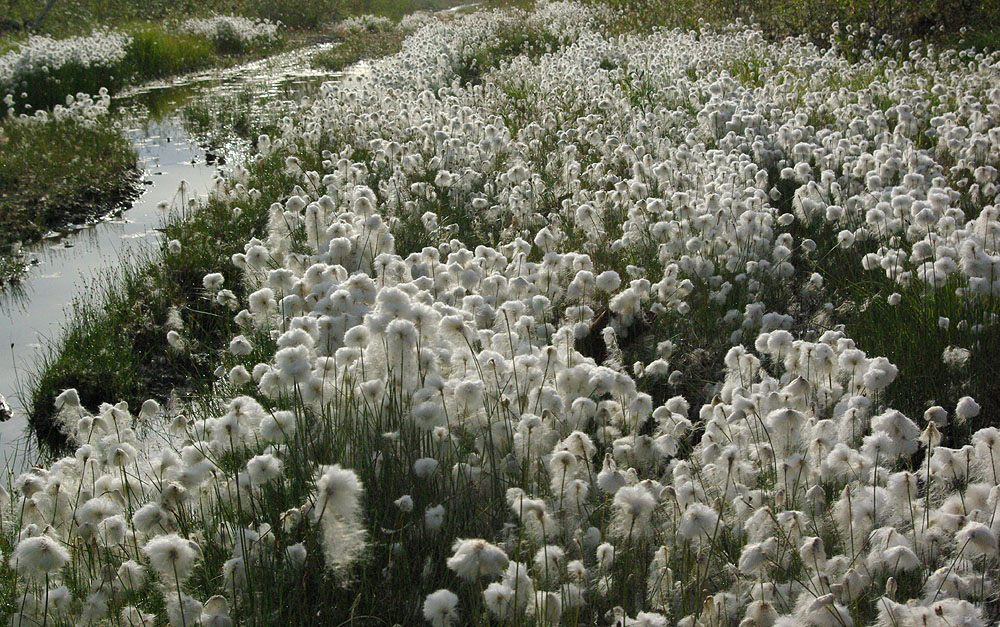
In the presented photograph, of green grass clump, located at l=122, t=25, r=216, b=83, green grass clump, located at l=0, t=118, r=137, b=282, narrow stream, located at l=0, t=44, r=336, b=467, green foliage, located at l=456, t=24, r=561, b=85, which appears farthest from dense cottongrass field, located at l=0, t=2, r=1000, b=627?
green grass clump, located at l=122, t=25, r=216, b=83

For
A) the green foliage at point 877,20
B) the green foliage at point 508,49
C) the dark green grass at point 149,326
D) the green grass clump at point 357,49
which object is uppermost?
the green grass clump at point 357,49

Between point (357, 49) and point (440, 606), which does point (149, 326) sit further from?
point (357, 49)

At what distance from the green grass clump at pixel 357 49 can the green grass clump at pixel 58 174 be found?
38.2 ft

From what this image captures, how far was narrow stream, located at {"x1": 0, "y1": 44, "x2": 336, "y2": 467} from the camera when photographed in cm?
586

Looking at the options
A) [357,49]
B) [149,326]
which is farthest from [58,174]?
[357,49]

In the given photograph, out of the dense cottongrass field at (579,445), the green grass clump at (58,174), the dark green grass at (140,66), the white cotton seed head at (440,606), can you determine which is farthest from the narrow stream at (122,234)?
the white cotton seed head at (440,606)

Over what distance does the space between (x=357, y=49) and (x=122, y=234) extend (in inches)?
757

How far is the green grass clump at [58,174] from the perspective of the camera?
8.59 meters

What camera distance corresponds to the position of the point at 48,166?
980 cm

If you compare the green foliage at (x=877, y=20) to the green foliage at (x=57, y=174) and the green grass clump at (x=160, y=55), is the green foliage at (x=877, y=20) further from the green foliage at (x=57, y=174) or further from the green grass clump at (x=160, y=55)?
the green grass clump at (x=160, y=55)

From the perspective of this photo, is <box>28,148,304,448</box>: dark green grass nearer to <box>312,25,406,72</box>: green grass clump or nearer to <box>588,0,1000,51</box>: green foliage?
<box>588,0,1000,51</box>: green foliage

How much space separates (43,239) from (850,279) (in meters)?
7.54

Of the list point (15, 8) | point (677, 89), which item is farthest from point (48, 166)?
point (15, 8)

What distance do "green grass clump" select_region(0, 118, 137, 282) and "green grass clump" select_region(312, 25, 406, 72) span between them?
11.6 meters
